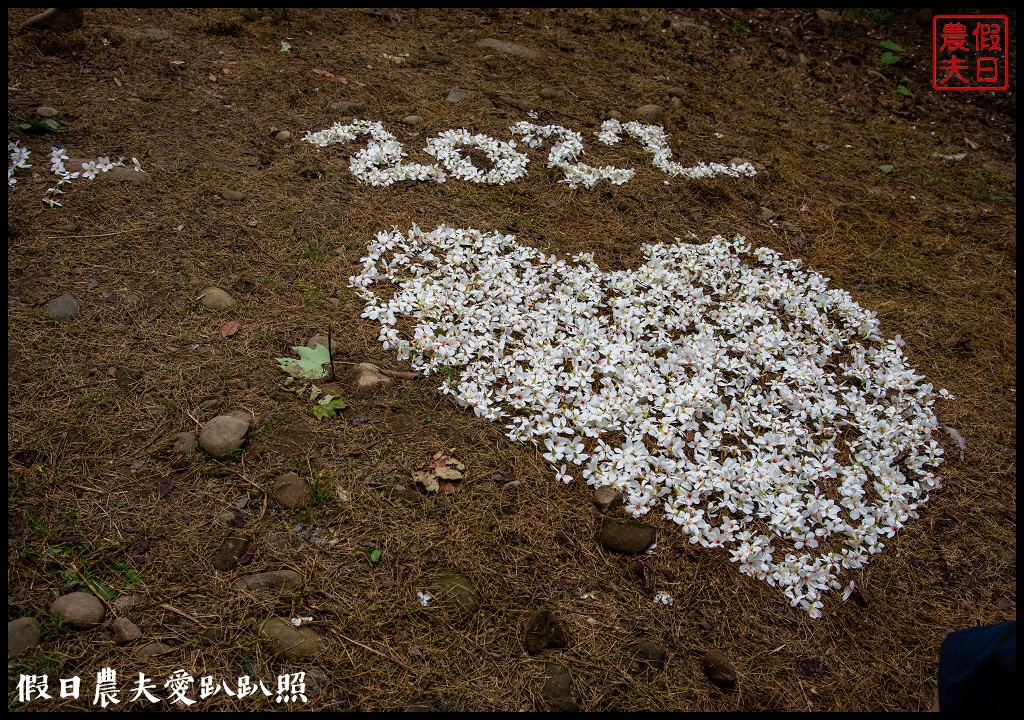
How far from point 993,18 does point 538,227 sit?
8.99 meters

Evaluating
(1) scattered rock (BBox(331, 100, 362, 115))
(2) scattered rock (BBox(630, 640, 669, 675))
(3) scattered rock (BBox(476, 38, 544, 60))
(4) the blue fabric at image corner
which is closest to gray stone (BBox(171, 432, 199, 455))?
(2) scattered rock (BBox(630, 640, 669, 675))

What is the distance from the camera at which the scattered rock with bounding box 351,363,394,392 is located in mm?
3598

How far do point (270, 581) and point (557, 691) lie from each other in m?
1.32

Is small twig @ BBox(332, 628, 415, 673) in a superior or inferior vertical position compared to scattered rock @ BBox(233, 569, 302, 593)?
inferior

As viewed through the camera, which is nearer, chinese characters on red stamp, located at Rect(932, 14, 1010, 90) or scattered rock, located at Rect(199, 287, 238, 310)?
scattered rock, located at Rect(199, 287, 238, 310)

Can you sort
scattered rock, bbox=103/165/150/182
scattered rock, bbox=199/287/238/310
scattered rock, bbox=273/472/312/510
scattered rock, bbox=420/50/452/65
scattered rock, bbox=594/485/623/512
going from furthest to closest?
scattered rock, bbox=420/50/452/65 → scattered rock, bbox=103/165/150/182 → scattered rock, bbox=199/287/238/310 → scattered rock, bbox=594/485/623/512 → scattered rock, bbox=273/472/312/510

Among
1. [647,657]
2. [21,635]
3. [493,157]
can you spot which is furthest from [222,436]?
[493,157]

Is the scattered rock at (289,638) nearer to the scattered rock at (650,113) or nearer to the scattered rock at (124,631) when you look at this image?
the scattered rock at (124,631)

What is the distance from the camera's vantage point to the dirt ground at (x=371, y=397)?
257 cm

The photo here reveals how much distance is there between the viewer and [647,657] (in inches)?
105

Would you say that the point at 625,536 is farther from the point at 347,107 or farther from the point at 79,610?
the point at 347,107

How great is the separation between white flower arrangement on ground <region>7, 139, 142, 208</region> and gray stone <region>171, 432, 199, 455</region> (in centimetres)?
243

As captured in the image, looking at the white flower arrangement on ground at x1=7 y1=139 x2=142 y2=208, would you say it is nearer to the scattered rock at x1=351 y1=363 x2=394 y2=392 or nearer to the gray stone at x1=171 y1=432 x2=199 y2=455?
the gray stone at x1=171 y1=432 x2=199 y2=455

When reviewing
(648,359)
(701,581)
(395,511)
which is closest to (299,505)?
(395,511)
